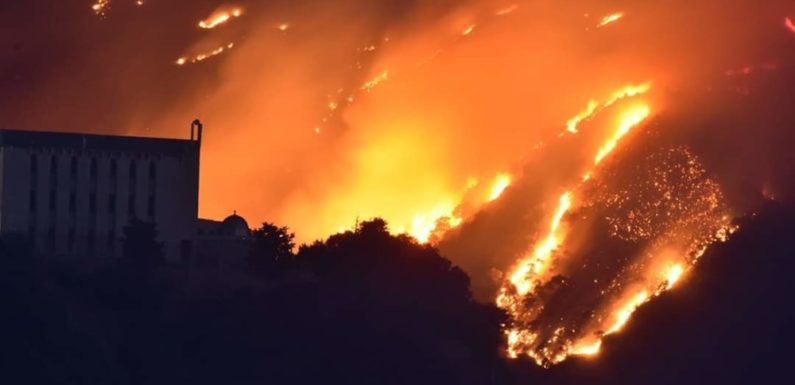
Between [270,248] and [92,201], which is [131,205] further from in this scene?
[270,248]

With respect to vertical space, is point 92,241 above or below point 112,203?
below

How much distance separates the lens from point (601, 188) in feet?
420

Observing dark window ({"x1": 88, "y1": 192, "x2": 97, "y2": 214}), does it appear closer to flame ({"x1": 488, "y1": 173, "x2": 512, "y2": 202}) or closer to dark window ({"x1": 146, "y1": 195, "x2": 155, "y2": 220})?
dark window ({"x1": 146, "y1": 195, "x2": 155, "y2": 220})

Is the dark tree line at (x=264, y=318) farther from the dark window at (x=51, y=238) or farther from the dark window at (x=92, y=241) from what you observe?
the dark window at (x=51, y=238)

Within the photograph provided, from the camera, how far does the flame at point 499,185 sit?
426 feet

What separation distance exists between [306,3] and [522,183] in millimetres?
17028

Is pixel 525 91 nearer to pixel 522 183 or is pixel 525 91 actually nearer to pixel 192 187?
pixel 522 183

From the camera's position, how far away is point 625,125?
129625 mm

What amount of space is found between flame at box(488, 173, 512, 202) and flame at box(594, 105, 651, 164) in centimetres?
348

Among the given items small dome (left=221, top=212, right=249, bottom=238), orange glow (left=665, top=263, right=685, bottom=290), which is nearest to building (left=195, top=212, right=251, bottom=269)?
small dome (left=221, top=212, right=249, bottom=238)

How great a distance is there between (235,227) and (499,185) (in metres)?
9.73

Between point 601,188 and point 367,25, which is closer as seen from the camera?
point 601,188

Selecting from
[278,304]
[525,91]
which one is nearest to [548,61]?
[525,91]

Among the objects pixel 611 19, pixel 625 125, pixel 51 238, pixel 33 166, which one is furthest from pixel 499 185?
pixel 33 166
